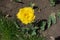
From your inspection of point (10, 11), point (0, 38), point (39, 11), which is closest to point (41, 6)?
point (39, 11)

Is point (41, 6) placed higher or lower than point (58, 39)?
higher

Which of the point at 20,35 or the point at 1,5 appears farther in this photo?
the point at 1,5

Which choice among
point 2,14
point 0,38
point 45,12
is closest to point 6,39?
point 0,38

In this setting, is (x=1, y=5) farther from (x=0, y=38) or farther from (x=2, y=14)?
(x=0, y=38)

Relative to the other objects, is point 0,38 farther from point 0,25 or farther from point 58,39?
point 58,39

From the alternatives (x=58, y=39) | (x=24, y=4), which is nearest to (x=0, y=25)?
(x=24, y=4)

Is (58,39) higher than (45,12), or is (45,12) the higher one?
(45,12)

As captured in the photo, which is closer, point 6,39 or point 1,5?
point 6,39
